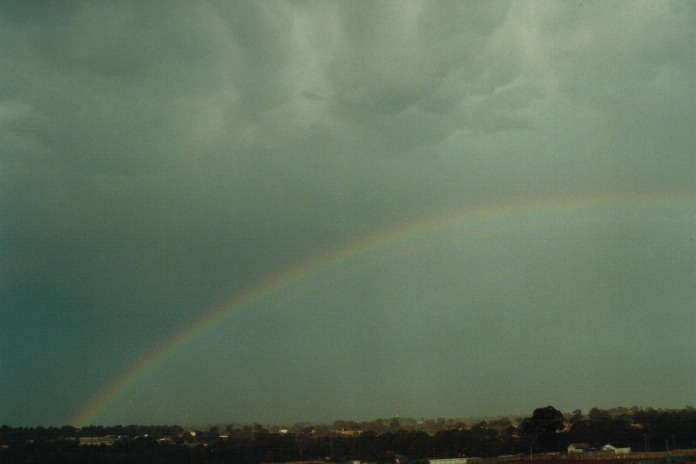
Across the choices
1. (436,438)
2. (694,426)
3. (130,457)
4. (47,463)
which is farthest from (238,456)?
(694,426)

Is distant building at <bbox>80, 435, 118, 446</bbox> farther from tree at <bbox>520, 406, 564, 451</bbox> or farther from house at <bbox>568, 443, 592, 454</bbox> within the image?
house at <bbox>568, 443, 592, 454</bbox>

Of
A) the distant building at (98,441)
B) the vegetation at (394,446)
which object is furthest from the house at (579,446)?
the distant building at (98,441)

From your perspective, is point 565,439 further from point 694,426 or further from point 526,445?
point 694,426

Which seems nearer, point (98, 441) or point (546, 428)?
point (546, 428)

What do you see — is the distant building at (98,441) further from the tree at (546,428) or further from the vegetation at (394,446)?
the tree at (546,428)

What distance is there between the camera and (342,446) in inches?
2872

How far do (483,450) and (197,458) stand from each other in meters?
27.1

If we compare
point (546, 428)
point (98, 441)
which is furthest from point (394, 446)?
point (98, 441)

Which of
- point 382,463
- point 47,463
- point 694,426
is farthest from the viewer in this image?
point 694,426

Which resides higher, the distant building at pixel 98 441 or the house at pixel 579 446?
the distant building at pixel 98 441

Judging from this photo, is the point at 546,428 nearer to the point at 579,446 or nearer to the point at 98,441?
the point at 579,446

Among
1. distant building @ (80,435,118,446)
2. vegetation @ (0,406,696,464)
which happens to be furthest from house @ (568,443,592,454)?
distant building @ (80,435,118,446)

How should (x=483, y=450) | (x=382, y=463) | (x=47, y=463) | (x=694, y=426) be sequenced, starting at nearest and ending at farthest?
(x=47, y=463) → (x=382, y=463) → (x=483, y=450) → (x=694, y=426)

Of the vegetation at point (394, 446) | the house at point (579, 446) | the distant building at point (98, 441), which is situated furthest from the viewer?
Result: the distant building at point (98, 441)
